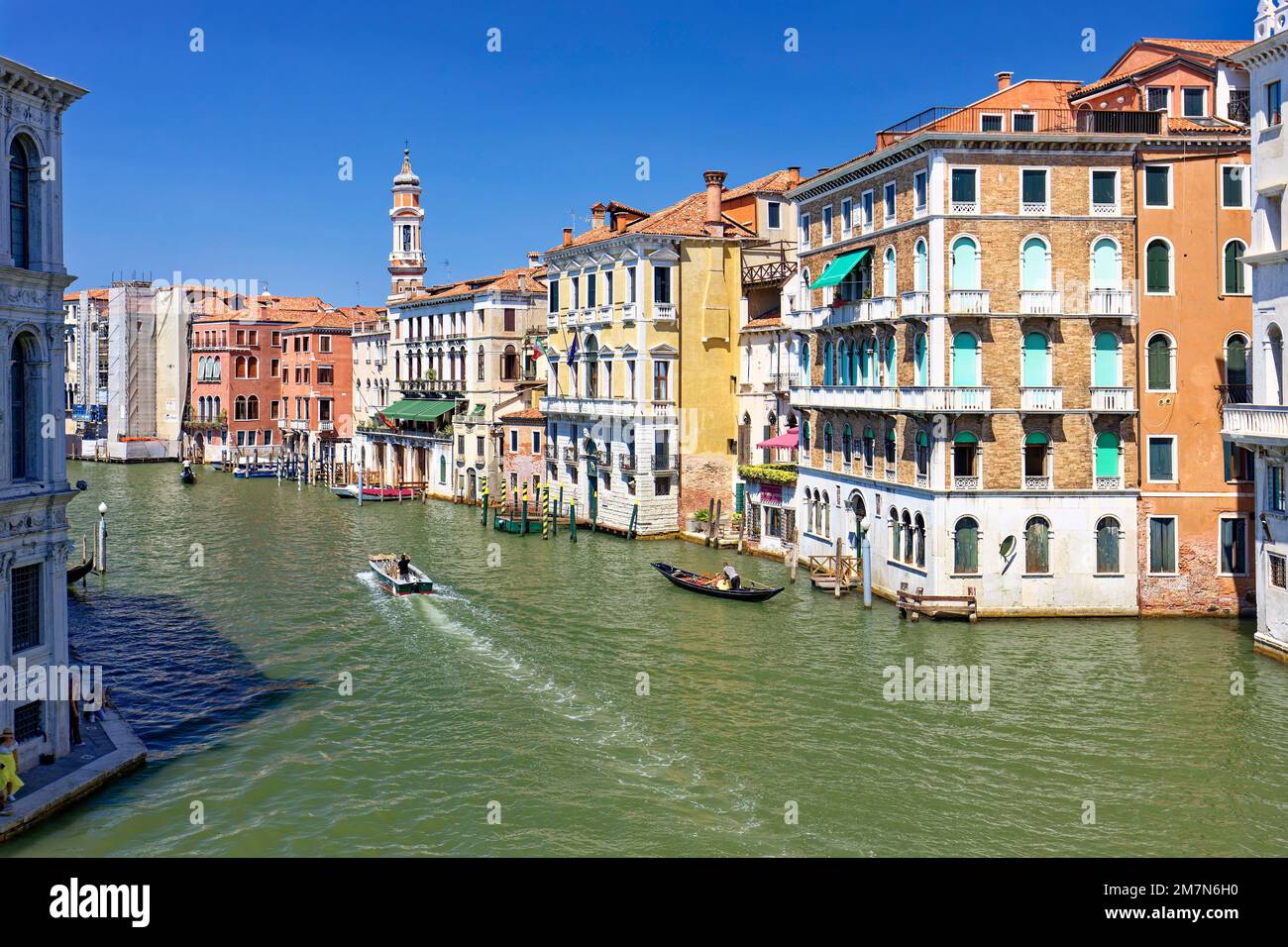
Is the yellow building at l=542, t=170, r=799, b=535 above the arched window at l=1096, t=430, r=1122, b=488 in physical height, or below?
above

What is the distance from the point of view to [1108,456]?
2808 centimetres

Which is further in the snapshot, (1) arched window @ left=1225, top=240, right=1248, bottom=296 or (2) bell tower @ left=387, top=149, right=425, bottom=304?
(2) bell tower @ left=387, top=149, right=425, bottom=304

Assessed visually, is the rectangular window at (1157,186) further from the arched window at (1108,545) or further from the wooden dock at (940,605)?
the wooden dock at (940,605)

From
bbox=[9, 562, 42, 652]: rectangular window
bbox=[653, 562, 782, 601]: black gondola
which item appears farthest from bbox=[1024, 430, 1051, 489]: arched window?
bbox=[9, 562, 42, 652]: rectangular window

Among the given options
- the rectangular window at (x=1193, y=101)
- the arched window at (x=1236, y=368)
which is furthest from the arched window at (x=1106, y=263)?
the rectangular window at (x=1193, y=101)

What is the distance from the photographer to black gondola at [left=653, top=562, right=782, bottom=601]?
Result: 3034 centimetres

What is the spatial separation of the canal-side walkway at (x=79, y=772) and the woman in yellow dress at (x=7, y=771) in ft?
0.41

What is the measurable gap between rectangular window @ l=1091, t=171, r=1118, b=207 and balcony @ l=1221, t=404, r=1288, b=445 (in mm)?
6083

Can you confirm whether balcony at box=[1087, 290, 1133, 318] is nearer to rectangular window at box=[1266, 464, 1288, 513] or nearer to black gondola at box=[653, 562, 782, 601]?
rectangular window at box=[1266, 464, 1288, 513]

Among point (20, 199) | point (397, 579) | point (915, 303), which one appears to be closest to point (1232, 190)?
point (915, 303)

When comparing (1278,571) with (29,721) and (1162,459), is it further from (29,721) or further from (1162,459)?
(29,721)

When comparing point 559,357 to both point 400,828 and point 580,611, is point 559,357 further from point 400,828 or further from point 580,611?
point 400,828

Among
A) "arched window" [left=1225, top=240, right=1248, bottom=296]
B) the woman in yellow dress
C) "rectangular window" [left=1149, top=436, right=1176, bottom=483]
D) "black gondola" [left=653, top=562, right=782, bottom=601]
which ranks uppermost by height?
"arched window" [left=1225, top=240, right=1248, bottom=296]
